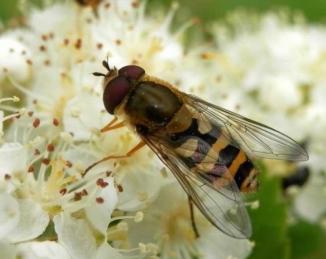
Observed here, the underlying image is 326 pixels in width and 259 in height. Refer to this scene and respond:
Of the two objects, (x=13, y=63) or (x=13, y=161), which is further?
(x=13, y=63)

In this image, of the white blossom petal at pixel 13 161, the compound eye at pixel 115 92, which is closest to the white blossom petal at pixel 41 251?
the white blossom petal at pixel 13 161

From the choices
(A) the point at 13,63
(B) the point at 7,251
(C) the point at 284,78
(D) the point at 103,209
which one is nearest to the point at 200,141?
(D) the point at 103,209

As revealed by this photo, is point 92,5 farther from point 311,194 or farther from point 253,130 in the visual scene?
point 311,194

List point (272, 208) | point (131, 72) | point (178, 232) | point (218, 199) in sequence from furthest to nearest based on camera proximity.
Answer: point (272, 208), point (178, 232), point (131, 72), point (218, 199)

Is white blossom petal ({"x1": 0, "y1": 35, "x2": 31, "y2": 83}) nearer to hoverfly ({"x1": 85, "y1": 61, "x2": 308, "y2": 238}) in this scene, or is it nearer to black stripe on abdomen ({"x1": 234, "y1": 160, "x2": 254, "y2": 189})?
hoverfly ({"x1": 85, "y1": 61, "x2": 308, "y2": 238})

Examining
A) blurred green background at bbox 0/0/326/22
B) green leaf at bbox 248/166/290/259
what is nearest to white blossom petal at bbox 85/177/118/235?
green leaf at bbox 248/166/290/259

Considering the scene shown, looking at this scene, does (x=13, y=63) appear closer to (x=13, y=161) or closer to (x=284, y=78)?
(x=13, y=161)
